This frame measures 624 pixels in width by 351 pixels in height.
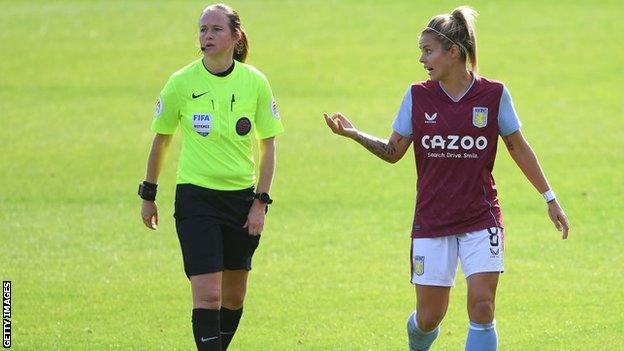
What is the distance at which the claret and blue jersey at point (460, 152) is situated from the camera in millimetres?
7555

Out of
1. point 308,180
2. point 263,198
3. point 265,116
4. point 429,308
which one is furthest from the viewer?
point 308,180

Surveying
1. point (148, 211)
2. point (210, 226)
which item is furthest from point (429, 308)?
point (148, 211)

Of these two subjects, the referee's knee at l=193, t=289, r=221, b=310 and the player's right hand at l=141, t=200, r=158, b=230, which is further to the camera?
the player's right hand at l=141, t=200, r=158, b=230

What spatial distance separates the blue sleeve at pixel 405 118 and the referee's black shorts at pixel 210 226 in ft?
3.48

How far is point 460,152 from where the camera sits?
7.55m

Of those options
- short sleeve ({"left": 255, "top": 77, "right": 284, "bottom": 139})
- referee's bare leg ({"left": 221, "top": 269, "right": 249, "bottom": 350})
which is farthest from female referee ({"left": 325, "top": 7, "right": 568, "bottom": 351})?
referee's bare leg ({"left": 221, "top": 269, "right": 249, "bottom": 350})

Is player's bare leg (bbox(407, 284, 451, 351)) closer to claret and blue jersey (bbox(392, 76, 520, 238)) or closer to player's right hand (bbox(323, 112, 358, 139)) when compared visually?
claret and blue jersey (bbox(392, 76, 520, 238))

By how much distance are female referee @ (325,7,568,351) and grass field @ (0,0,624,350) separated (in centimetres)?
178

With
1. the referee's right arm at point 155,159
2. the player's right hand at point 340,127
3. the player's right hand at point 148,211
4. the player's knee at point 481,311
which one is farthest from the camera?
the player's right hand at point 148,211

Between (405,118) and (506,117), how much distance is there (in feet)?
1.96

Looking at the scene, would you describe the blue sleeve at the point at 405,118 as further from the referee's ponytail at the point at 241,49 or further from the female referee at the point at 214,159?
the referee's ponytail at the point at 241,49

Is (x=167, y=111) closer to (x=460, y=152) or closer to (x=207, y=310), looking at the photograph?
(x=207, y=310)

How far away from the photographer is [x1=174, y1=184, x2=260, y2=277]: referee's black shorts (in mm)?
7875

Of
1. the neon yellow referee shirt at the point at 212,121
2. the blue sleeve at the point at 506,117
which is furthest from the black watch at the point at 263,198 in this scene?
the blue sleeve at the point at 506,117
